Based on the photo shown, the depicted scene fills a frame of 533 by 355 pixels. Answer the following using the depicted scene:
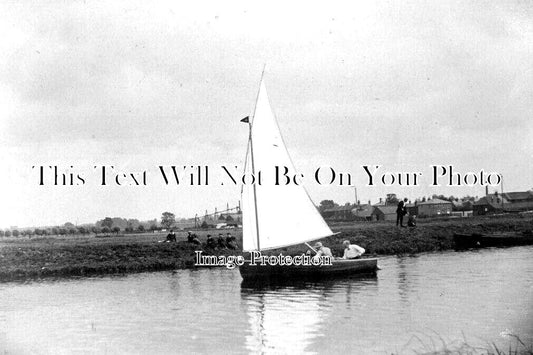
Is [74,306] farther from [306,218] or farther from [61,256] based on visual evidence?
[61,256]

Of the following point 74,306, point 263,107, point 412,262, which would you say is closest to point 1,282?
point 74,306

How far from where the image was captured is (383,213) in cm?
10750

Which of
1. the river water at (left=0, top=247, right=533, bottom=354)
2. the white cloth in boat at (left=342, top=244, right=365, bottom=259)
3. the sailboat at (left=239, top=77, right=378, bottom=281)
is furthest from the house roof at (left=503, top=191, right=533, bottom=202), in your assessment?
the sailboat at (left=239, top=77, right=378, bottom=281)

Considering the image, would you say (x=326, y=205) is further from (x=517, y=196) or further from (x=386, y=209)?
(x=517, y=196)

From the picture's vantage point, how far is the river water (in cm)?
1812

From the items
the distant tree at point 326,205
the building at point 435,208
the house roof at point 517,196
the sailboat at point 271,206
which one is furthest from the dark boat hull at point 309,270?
the distant tree at point 326,205

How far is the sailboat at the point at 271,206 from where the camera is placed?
1212 inches

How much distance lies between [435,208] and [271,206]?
3414 inches

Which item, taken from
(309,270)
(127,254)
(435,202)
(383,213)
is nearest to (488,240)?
(309,270)

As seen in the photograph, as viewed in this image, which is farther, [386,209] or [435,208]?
[435,208]

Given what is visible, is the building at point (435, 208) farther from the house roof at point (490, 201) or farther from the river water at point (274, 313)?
the river water at point (274, 313)

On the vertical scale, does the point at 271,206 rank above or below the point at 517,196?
below

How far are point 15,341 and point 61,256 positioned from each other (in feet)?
77.4

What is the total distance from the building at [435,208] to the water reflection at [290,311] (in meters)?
81.0
